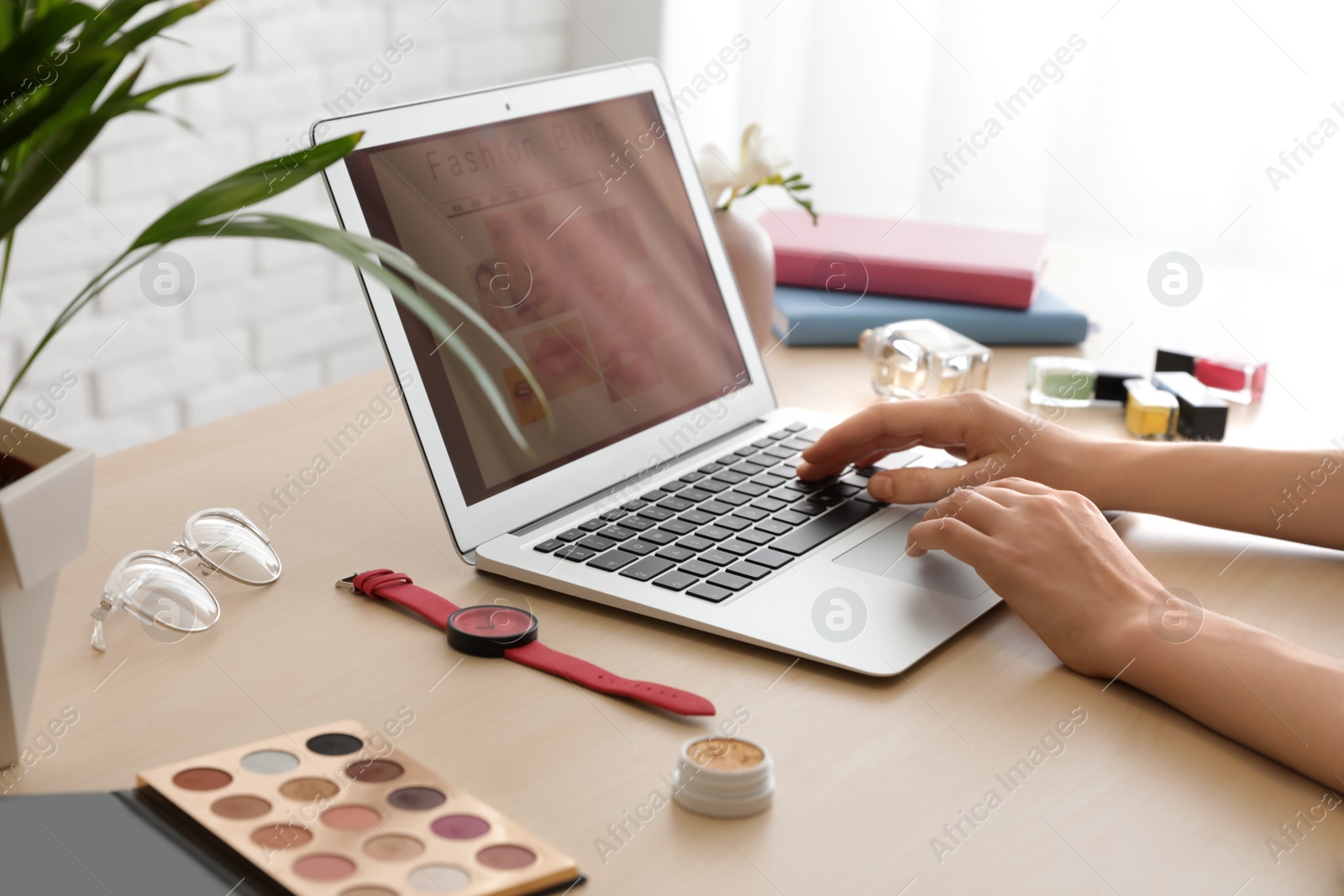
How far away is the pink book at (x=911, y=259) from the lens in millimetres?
1359

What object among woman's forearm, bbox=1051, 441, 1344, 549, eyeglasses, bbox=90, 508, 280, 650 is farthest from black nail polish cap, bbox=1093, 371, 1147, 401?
eyeglasses, bbox=90, 508, 280, 650

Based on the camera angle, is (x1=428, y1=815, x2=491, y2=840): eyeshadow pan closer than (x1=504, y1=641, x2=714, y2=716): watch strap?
Yes

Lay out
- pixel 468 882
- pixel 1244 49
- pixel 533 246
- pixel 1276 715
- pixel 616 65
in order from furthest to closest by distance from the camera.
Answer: pixel 1244 49 < pixel 616 65 < pixel 533 246 < pixel 1276 715 < pixel 468 882

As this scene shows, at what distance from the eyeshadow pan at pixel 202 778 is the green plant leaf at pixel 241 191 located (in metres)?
0.25

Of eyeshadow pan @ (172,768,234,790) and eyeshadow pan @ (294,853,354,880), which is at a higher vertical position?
eyeshadow pan @ (172,768,234,790)

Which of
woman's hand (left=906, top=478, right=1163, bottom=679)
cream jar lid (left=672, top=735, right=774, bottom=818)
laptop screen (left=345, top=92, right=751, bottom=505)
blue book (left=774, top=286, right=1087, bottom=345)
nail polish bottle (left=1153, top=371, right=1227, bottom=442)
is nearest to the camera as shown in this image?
cream jar lid (left=672, top=735, right=774, bottom=818)

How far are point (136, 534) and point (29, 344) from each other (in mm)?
844

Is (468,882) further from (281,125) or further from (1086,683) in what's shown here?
(281,125)

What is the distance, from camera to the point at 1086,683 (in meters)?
0.72

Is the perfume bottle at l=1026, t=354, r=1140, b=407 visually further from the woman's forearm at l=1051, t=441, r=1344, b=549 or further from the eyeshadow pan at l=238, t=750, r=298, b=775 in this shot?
the eyeshadow pan at l=238, t=750, r=298, b=775

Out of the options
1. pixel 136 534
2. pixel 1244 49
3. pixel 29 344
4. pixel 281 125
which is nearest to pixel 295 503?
pixel 136 534

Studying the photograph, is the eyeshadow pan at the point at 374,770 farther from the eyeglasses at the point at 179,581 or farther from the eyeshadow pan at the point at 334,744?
the eyeglasses at the point at 179,581

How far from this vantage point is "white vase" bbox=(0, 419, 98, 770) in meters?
0.54

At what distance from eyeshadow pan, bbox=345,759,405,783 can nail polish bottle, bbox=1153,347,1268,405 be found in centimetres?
94
